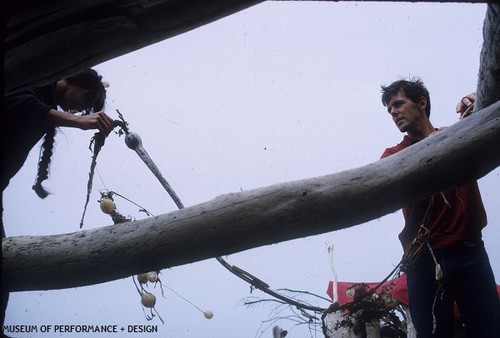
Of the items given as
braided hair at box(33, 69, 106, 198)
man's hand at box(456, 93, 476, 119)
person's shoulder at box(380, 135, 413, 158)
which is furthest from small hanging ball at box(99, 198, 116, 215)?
man's hand at box(456, 93, 476, 119)

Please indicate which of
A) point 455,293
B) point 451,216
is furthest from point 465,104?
point 455,293

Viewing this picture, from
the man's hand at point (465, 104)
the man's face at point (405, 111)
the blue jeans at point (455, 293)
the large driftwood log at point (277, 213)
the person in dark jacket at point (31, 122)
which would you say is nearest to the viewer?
the large driftwood log at point (277, 213)

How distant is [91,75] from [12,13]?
1067mm

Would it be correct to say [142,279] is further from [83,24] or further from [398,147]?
[83,24]

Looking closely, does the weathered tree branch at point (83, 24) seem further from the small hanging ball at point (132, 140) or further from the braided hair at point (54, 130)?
the small hanging ball at point (132, 140)

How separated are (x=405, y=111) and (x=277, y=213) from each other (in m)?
1.55

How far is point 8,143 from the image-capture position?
73.4 inches

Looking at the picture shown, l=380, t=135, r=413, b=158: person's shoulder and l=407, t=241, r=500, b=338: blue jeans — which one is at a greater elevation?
l=380, t=135, r=413, b=158: person's shoulder

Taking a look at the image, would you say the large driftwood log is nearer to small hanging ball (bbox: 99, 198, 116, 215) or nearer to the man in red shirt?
the man in red shirt

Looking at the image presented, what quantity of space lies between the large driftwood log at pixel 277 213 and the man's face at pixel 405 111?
3.76 feet

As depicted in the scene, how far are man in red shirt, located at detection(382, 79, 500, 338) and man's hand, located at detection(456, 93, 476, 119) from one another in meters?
0.20

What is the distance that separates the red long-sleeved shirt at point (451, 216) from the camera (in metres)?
2.42

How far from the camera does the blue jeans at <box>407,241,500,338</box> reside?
88.9 inches

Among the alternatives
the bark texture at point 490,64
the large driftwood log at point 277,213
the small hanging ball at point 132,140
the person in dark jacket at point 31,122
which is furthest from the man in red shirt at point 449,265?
the small hanging ball at point 132,140
